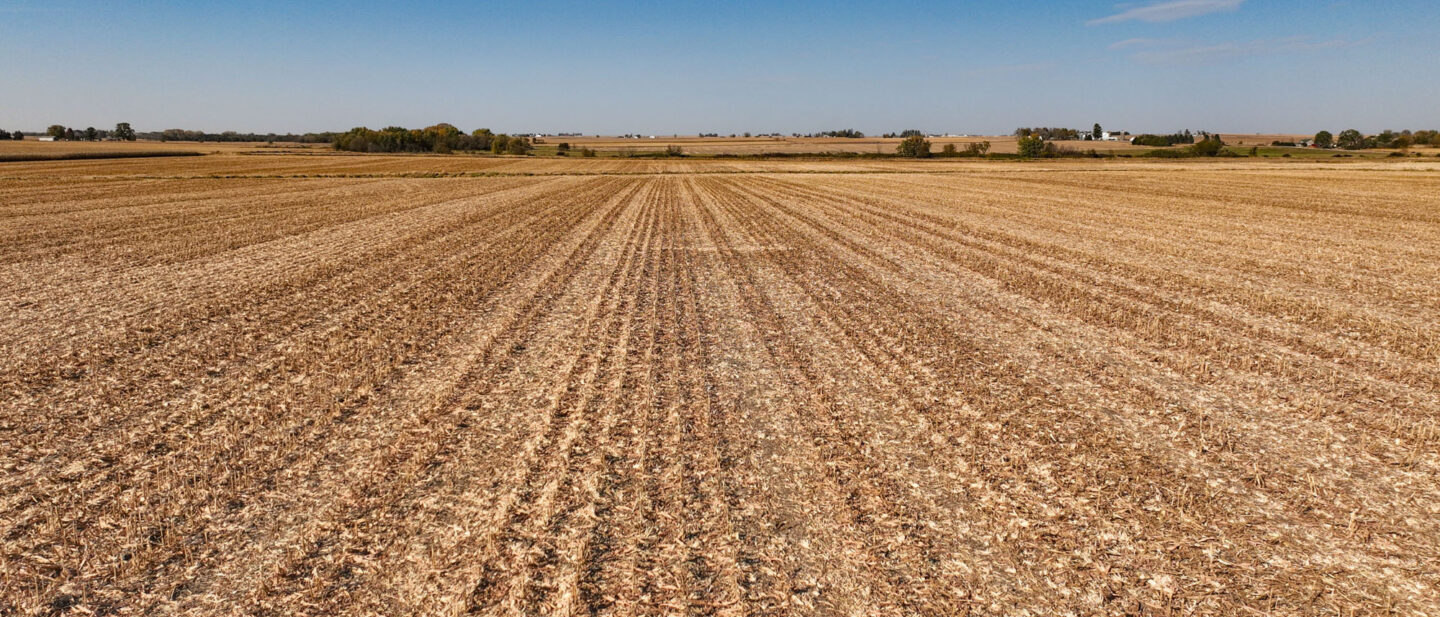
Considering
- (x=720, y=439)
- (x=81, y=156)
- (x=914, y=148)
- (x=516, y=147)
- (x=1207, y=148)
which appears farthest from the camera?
(x=516, y=147)

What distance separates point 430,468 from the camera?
17.4 ft

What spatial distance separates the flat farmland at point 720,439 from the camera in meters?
3.96

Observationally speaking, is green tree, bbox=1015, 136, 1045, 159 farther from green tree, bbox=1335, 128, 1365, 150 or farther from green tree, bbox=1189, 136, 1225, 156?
green tree, bbox=1335, 128, 1365, 150

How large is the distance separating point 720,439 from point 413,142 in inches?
5407

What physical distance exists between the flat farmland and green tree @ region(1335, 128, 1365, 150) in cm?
13748

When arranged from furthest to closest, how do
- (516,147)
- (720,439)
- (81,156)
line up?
(516,147)
(81,156)
(720,439)

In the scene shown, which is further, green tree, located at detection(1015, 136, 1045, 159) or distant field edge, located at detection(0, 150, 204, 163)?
green tree, located at detection(1015, 136, 1045, 159)

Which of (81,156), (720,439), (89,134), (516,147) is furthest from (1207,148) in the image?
(89,134)

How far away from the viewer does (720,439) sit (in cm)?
586

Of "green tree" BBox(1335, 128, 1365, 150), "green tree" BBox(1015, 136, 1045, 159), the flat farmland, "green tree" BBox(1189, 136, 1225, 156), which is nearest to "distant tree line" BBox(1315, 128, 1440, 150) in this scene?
"green tree" BBox(1335, 128, 1365, 150)

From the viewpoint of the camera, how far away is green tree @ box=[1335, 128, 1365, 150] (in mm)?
114863

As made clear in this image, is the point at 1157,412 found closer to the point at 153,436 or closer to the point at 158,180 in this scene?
the point at 153,436

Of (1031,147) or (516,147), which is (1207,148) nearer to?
(1031,147)

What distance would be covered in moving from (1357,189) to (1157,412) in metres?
41.5
